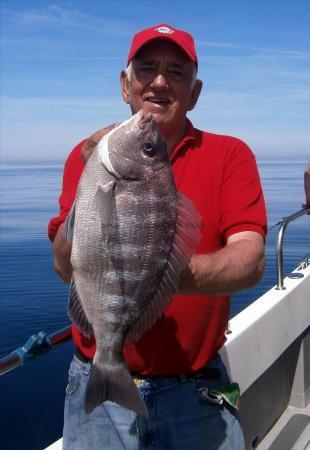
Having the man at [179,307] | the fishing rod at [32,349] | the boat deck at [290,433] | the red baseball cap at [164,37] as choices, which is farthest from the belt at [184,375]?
the boat deck at [290,433]

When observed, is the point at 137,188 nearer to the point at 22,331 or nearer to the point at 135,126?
the point at 135,126

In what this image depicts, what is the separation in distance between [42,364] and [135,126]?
559 cm

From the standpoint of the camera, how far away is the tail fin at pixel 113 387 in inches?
78.5

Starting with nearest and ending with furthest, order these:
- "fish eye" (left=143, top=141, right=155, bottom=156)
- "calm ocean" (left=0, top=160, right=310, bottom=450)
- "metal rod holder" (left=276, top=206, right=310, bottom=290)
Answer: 1. "fish eye" (left=143, top=141, right=155, bottom=156)
2. "metal rod holder" (left=276, top=206, right=310, bottom=290)
3. "calm ocean" (left=0, top=160, right=310, bottom=450)

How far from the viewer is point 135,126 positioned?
1982 millimetres

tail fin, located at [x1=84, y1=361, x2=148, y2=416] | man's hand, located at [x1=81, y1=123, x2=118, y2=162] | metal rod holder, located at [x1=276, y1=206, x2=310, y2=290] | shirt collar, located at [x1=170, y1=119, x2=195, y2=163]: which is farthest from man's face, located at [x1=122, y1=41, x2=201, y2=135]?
metal rod holder, located at [x1=276, y1=206, x2=310, y2=290]

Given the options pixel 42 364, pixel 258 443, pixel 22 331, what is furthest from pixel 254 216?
pixel 22 331

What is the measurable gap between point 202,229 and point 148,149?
512 mm

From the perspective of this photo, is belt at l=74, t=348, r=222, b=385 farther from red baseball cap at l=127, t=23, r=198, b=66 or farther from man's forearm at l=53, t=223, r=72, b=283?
red baseball cap at l=127, t=23, r=198, b=66

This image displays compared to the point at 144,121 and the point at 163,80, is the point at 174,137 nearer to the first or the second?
the point at 163,80

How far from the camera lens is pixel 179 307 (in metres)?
2.36

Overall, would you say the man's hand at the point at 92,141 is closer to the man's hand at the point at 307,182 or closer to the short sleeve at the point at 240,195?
the short sleeve at the point at 240,195

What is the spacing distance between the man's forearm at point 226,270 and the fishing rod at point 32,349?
0.83 m

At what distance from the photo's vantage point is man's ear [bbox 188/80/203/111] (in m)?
2.43
